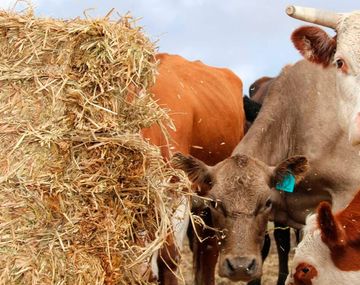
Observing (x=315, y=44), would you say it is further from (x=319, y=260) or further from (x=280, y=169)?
(x=319, y=260)

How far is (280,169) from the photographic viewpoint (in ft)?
26.0

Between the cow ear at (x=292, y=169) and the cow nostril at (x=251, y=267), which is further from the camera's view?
the cow ear at (x=292, y=169)

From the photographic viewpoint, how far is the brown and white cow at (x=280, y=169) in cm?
749

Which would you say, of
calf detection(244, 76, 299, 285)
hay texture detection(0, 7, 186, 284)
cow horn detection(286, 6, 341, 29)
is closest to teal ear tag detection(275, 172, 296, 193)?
cow horn detection(286, 6, 341, 29)

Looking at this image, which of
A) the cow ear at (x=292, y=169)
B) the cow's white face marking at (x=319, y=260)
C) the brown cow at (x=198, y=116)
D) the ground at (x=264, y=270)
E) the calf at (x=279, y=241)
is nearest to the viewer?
Result: the cow's white face marking at (x=319, y=260)

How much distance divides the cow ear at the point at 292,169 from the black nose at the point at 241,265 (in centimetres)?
99

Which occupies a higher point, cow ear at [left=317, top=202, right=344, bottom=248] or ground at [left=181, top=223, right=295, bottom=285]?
cow ear at [left=317, top=202, right=344, bottom=248]

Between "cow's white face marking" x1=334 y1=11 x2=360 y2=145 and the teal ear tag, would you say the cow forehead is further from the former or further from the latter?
"cow's white face marking" x1=334 y1=11 x2=360 y2=145

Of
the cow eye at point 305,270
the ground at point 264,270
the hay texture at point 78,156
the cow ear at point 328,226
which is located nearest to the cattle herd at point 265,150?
the cow eye at point 305,270

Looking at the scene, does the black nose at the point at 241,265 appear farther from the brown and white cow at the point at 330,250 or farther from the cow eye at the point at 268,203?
the brown and white cow at the point at 330,250

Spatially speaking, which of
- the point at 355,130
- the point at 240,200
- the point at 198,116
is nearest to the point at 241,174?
the point at 240,200

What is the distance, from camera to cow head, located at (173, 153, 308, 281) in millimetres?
7332

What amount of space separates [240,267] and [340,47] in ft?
6.69

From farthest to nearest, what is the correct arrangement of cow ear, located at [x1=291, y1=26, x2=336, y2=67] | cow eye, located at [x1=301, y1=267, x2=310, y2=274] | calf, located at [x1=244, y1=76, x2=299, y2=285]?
1. calf, located at [x1=244, y1=76, x2=299, y2=285]
2. cow ear, located at [x1=291, y1=26, x2=336, y2=67]
3. cow eye, located at [x1=301, y1=267, x2=310, y2=274]
